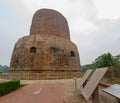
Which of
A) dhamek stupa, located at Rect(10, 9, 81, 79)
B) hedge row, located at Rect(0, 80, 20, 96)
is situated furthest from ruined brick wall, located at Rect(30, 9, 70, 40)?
hedge row, located at Rect(0, 80, 20, 96)

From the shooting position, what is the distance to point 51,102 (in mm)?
6293

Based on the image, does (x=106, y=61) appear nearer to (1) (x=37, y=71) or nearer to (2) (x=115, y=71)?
(1) (x=37, y=71)

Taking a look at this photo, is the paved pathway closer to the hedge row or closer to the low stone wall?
the hedge row

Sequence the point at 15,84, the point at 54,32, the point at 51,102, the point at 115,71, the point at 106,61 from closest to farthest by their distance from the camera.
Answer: the point at 51,102 < the point at 15,84 < the point at 115,71 < the point at 106,61 < the point at 54,32

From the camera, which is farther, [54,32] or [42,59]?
[54,32]

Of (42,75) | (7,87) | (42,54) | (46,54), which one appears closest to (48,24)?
(46,54)

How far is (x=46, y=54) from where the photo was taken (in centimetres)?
2331

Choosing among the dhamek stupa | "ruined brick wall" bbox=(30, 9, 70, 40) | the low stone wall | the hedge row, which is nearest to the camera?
the hedge row

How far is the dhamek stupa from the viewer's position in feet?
73.8

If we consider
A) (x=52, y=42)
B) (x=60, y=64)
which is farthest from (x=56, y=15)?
(x=60, y=64)

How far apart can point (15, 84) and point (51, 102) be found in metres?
4.81

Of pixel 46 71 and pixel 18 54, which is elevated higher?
pixel 18 54

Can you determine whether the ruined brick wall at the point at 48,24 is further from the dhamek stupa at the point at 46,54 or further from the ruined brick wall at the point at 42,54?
the ruined brick wall at the point at 42,54

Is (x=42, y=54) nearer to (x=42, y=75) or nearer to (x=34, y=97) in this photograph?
(x=42, y=75)
